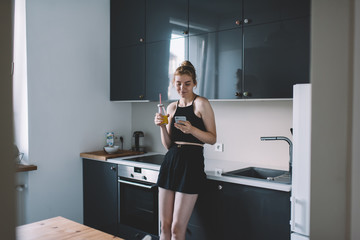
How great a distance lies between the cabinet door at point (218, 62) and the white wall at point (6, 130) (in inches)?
95.9

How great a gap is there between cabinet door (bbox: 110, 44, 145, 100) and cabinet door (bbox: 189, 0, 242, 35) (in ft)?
2.27

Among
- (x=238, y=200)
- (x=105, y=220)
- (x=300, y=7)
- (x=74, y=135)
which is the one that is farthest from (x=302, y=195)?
(x=74, y=135)

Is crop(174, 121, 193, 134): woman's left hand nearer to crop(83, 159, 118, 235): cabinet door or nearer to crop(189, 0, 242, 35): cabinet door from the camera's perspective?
crop(189, 0, 242, 35): cabinet door

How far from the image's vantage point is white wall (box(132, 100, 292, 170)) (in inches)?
104

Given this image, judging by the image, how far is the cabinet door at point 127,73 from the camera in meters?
3.27

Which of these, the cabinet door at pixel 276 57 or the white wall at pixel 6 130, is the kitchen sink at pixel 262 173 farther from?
the white wall at pixel 6 130

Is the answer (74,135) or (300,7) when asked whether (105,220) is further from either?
(300,7)

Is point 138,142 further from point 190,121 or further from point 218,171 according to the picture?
point 190,121

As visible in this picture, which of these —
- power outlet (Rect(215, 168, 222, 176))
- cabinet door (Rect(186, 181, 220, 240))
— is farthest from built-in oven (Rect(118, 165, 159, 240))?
power outlet (Rect(215, 168, 222, 176))

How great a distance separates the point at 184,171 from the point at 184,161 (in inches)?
2.7

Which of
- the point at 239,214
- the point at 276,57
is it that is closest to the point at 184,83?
the point at 276,57

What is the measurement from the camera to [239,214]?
2213 millimetres

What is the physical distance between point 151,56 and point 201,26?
66 centimetres

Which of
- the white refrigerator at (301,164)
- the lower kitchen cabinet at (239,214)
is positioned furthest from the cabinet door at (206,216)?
the white refrigerator at (301,164)
